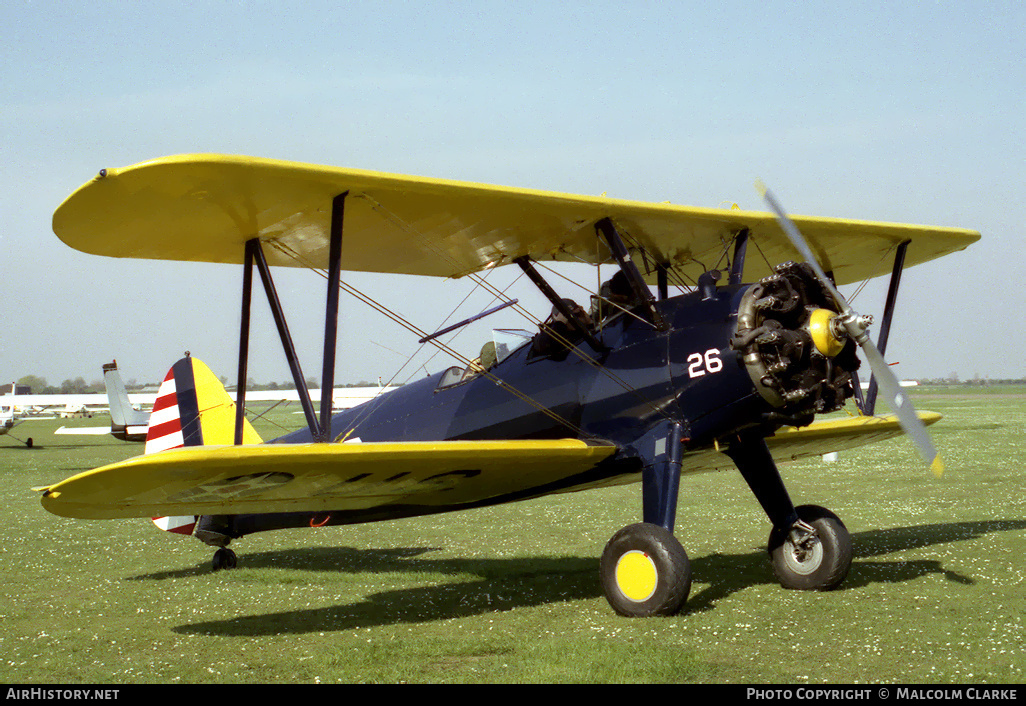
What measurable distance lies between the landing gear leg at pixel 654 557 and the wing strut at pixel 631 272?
0.86 meters

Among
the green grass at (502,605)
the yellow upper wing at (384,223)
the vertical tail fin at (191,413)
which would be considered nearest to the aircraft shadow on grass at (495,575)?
the green grass at (502,605)

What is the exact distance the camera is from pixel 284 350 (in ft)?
22.1

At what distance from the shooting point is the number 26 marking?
639 centimetres

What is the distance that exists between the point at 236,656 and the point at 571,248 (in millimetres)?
4221

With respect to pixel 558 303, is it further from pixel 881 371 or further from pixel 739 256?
pixel 881 371

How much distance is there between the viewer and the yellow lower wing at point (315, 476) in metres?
5.31

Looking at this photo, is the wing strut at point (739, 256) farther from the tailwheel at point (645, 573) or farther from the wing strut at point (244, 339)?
the wing strut at point (244, 339)

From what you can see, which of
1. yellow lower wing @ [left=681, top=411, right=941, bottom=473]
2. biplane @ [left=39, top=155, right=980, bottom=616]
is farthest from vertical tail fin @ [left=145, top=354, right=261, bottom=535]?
yellow lower wing @ [left=681, top=411, right=941, bottom=473]

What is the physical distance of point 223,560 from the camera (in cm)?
880

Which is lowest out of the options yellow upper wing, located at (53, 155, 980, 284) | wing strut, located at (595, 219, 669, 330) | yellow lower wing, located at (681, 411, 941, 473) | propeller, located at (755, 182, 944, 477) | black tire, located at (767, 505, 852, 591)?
black tire, located at (767, 505, 852, 591)

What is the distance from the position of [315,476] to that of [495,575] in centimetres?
269

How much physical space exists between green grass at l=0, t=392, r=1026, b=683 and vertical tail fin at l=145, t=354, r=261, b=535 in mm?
1267

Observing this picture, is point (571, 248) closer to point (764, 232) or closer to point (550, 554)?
point (764, 232)

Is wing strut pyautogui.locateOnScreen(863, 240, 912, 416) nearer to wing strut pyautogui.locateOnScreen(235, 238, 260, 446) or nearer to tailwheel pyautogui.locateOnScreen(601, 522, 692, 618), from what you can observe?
tailwheel pyautogui.locateOnScreen(601, 522, 692, 618)
